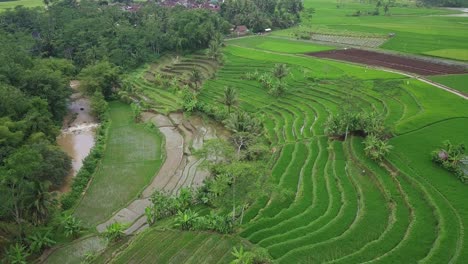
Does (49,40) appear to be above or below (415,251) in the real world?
above

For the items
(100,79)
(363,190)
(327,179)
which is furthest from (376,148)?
(100,79)

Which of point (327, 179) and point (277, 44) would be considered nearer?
point (327, 179)

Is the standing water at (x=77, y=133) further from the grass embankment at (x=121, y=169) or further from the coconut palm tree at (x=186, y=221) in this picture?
the coconut palm tree at (x=186, y=221)

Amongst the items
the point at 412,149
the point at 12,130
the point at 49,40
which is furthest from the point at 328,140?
the point at 49,40

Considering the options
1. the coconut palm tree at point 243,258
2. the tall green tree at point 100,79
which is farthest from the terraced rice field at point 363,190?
the tall green tree at point 100,79

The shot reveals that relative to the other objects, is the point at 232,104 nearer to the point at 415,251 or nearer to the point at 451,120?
the point at 451,120

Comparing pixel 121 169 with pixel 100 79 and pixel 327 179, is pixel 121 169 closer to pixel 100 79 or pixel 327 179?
pixel 327 179
